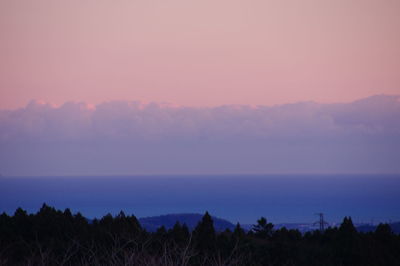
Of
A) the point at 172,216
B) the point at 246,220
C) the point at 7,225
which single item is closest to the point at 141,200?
the point at 246,220

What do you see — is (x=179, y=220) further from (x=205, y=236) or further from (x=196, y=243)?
(x=196, y=243)

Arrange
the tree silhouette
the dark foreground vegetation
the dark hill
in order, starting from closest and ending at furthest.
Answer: the dark foreground vegetation → the tree silhouette → the dark hill

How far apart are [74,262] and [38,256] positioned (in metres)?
1.07

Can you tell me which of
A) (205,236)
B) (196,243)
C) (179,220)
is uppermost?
(205,236)

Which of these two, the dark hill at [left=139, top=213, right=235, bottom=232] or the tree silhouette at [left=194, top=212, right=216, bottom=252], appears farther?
the dark hill at [left=139, top=213, right=235, bottom=232]

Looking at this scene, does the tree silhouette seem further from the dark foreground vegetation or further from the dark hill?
the dark hill

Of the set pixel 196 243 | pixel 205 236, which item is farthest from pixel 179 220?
pixel 196 243

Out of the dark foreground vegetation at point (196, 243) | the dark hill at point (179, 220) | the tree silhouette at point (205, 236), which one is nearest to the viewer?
the dark foreground vegetation at point (196, 243)

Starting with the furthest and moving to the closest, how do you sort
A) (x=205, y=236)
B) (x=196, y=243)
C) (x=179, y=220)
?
(x=179, y=220), (x=205, y=236), (x=196, y=243)

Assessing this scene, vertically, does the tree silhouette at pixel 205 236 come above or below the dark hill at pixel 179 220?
above

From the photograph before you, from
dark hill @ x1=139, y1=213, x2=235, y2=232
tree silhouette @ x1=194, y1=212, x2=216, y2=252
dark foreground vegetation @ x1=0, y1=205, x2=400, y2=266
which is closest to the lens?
dark foreground vegetation @ x1=0, y1=205, x2=400, y2=266

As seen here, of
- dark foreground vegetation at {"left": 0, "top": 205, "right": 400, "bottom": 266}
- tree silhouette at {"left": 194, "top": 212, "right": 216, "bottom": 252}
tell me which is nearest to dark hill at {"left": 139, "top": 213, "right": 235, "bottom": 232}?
dark foreground vegetation at {"left": 0, "top": 205, "right": 400, "bottom": 266}

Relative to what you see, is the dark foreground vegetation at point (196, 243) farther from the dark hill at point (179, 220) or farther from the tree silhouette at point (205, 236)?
the dark hill at point (179, 220)

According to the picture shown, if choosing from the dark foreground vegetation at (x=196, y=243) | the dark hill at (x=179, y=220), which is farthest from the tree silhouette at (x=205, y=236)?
the dark hill at (x=179, y=220)
